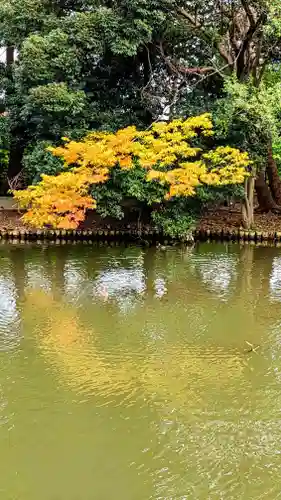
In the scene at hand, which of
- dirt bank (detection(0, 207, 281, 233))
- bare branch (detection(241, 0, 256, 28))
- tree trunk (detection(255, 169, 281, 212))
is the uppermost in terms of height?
bare branch (detection(241, 0, 256, 28))

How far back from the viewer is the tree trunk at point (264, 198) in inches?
534

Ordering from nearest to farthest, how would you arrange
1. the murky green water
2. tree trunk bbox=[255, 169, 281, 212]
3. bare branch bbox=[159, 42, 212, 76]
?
1. the murky green water
2. bare branch bbox=[159, 42, 212, 76]
3. tree trunk bbox=[255, 169, 281, 212]

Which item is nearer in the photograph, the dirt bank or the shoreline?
the shoreline

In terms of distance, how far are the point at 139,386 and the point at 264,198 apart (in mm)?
9842

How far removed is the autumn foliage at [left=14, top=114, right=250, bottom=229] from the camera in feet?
31.4

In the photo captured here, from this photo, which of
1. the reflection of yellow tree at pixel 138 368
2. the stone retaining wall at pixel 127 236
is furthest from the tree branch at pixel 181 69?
the reflection of yellow tree at pixel 138 368

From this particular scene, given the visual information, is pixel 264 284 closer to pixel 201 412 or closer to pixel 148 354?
pixel 148 354

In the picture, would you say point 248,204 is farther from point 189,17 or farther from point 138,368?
point 138,368

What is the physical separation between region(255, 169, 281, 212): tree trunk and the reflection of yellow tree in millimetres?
8649

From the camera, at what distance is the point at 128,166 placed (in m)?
9.83

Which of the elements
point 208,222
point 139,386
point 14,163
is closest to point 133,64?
point 208,222

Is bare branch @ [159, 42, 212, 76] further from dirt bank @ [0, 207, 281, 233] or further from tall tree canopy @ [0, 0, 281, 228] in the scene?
dirt bank @ [0, 207, 281, 233]

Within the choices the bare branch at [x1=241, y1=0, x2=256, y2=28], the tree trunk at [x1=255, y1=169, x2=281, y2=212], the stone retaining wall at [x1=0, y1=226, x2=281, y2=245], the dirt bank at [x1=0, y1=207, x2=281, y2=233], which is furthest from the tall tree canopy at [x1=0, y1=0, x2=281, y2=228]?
the tree trunk at [x1=255, y1=169, x2=281, y2=212]

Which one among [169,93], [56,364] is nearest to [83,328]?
[56,364]
